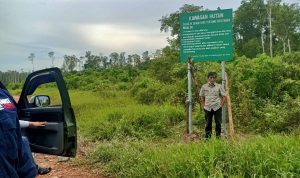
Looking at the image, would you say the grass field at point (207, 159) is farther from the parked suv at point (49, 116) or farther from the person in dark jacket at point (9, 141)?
the person in dark jacket at point (9, 141)

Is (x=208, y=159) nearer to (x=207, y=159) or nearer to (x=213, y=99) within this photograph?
(x=207, y=159)

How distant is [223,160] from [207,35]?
392cm

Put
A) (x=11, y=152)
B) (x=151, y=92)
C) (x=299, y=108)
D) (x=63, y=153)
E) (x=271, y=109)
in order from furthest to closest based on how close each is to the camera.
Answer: (x=151, y=92), (x=271, y=109), (x=299, y=108), (x=63, y=153), (x=11, y=152)

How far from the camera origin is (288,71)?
40.7ft

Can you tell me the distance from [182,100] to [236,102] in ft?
9.10

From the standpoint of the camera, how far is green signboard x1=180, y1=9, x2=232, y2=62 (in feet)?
26.4

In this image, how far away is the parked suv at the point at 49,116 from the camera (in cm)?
399

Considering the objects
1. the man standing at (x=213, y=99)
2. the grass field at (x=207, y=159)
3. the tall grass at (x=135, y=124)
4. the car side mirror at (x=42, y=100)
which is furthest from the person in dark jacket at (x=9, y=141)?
the tall grass at (x=135, y=124)

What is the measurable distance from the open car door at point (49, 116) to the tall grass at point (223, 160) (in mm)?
1364

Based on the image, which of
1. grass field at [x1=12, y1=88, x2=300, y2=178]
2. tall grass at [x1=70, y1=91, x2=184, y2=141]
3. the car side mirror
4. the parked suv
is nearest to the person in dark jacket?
the parked suv

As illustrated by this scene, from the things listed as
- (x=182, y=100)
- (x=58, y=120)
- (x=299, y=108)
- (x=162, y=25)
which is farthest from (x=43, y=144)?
(x=162, y=25)

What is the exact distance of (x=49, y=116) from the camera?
168 inches

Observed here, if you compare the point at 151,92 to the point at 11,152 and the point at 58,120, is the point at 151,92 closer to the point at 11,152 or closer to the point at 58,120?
the point at 58,120

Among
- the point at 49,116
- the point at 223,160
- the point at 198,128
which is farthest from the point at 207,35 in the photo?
the point at 49,116
